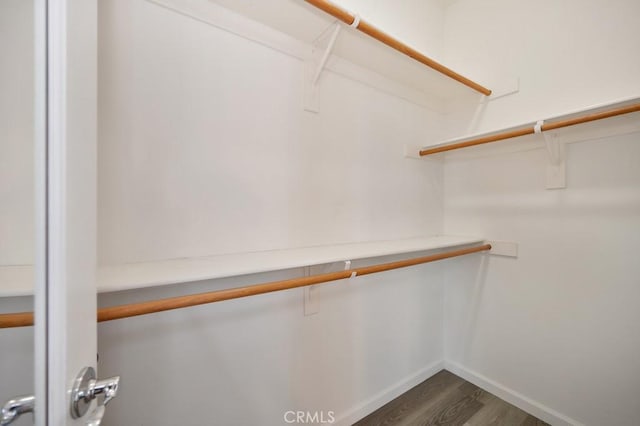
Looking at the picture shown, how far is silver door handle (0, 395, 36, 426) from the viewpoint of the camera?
30 centimetres

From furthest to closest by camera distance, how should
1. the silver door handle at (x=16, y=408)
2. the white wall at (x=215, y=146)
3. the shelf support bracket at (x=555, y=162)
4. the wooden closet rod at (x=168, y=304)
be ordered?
1. the shelf support bracket at (x=555, y=162)
2. the white wall at (x=215, y=146)
3. the wooden closet rod at (x=168, y=304)
4. the silver door handle at (x=16, y=408)

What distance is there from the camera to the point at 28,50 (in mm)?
487

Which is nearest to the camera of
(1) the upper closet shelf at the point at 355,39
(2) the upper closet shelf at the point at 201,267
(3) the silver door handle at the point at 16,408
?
(3) the silver door handle at the point at 16,408

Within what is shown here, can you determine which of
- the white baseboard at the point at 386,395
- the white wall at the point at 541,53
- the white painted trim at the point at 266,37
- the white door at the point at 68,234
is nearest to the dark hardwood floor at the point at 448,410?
the white baseboard at the point at 386,395

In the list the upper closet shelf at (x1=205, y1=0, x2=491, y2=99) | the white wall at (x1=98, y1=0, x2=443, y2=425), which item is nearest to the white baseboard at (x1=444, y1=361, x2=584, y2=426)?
the white wall at (x1=98, y1=0, x2=443, y2=425)

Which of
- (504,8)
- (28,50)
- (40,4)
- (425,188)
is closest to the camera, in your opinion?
(40,4)

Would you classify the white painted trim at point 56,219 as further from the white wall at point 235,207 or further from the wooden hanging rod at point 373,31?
the wooden hanging rod at point 373,31

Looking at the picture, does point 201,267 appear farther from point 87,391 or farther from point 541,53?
point 541,53

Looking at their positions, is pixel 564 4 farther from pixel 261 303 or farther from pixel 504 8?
pixel 261 303

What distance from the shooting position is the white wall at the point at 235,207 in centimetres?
79

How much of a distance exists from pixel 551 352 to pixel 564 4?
70.8 inches

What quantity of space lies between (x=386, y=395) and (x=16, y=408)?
158cm

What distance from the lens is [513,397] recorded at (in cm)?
143

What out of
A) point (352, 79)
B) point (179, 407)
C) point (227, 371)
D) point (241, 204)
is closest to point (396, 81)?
point (352, 79)
